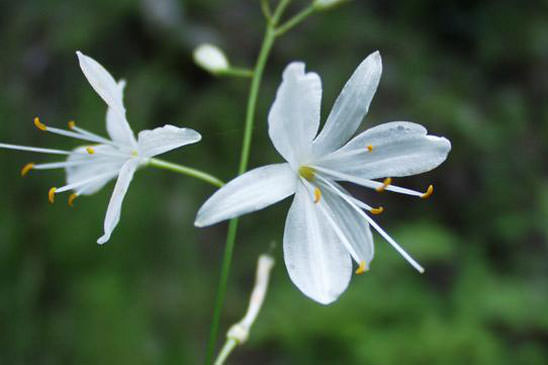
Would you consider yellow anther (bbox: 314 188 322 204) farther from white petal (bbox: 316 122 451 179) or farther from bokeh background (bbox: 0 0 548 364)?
bokeh background (bbox: 0 0 548 364)

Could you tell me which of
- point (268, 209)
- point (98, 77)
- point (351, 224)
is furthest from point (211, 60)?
point (268, 209)

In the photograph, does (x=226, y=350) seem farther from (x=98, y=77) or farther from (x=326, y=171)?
(x=98, y=77)

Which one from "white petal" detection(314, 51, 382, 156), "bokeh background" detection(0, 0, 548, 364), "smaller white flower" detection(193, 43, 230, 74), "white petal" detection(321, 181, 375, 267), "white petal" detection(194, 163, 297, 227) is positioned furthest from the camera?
"bokeh background" detection(0, 0, 548, 364)

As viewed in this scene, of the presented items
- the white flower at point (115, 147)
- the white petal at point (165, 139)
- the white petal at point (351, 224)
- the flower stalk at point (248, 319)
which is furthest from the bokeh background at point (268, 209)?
the white petal at point (165, 139)

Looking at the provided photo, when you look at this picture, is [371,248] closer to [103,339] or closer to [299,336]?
[299,336]

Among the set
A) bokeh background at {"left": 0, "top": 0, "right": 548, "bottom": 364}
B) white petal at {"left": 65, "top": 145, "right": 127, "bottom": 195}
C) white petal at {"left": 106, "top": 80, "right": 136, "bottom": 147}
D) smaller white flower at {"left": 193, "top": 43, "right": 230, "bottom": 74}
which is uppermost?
white petal at {"left": 106, "top": 80, "right": 136, "bottom": 147}

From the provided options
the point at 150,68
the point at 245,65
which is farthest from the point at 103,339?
the point at 245,65

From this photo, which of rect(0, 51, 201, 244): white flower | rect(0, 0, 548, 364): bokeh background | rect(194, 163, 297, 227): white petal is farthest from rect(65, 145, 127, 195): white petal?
rect(0, 0, 548, 364): bokeh background
